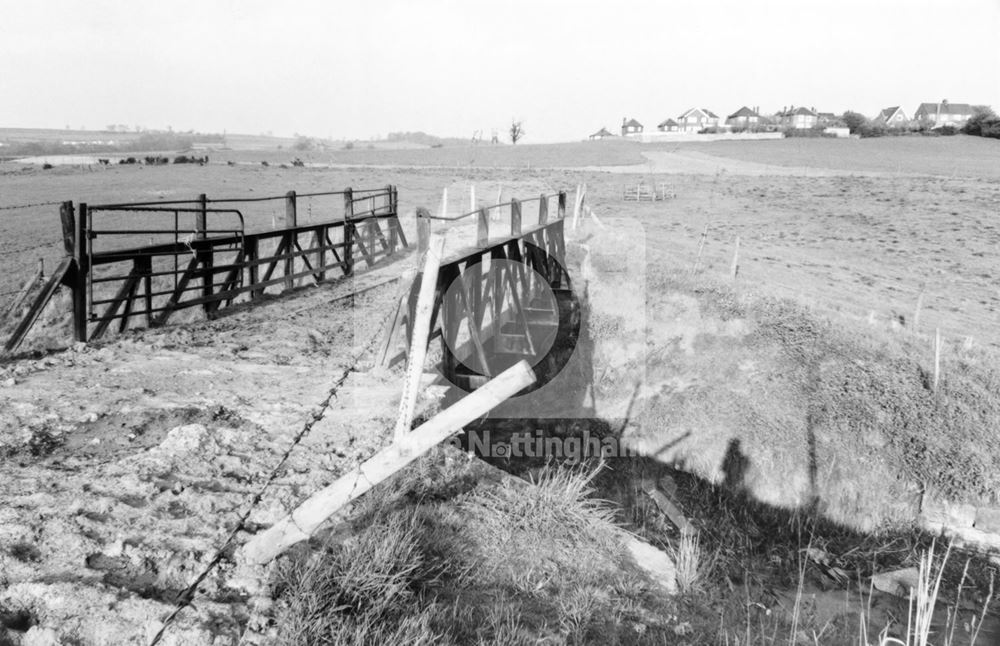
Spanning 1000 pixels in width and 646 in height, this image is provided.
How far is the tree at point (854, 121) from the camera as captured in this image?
92.6 metres

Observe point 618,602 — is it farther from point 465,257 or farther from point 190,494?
point 465,257

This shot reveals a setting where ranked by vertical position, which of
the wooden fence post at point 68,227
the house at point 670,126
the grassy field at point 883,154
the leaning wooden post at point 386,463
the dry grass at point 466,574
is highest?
the house at point 670,126

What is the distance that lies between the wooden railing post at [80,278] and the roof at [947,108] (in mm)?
143481

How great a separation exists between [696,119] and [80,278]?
145045 millimetres

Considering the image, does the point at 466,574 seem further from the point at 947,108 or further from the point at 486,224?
the point at 947,108

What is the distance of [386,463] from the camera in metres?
3.29

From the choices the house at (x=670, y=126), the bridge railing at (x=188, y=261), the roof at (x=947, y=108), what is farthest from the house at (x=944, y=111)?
the bridge railing at (x=188, y=261)

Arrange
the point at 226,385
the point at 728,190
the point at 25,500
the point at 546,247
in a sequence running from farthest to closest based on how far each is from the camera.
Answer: the point at 728,190 < the point at 546,247 < the point at 226,385 < the point at 25,500

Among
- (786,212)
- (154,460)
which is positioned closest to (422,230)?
(154,460)

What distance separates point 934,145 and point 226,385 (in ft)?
246

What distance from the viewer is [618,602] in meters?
4.12

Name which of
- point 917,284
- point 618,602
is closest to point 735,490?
point 618,602

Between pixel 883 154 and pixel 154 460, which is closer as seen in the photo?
pixel 154 460

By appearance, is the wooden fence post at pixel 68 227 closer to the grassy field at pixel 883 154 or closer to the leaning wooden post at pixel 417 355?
the leaning wooden post at pixel 417 355
